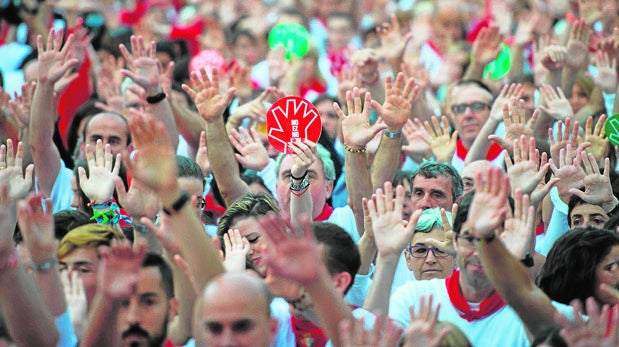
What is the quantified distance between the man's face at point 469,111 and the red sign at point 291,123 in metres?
2.03

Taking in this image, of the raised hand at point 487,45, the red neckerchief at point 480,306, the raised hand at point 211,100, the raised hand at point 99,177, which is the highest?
the raised hand at point 487,45

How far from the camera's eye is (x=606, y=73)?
7730 millimetres

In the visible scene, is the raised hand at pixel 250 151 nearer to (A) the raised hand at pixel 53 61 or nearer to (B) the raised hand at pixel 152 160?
(A) the raised hand at pixel 53 61

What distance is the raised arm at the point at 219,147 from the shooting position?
6.13 meters

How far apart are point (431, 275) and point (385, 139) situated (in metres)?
1.06

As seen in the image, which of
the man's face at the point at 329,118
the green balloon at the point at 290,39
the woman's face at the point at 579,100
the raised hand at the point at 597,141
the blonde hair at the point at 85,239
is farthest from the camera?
the green balloon at the point at 290,39

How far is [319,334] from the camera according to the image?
4.35m

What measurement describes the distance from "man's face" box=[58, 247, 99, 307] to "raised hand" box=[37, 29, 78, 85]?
2102mm

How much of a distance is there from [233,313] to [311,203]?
83.5 inches

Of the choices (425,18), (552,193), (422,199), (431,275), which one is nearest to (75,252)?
(431,275)

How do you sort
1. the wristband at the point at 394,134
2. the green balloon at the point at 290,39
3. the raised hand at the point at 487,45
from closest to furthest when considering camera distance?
the wristband at the point at 394,134 < the raised hand at the point at 487,45 < the green balloon at the point at 290,39

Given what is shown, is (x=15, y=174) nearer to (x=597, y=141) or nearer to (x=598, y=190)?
(x=598, y=190)

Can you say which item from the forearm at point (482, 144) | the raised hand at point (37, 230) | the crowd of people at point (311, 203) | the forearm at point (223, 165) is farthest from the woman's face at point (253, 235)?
the forearm at point (482, 144)

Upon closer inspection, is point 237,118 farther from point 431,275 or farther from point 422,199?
point 431,275
